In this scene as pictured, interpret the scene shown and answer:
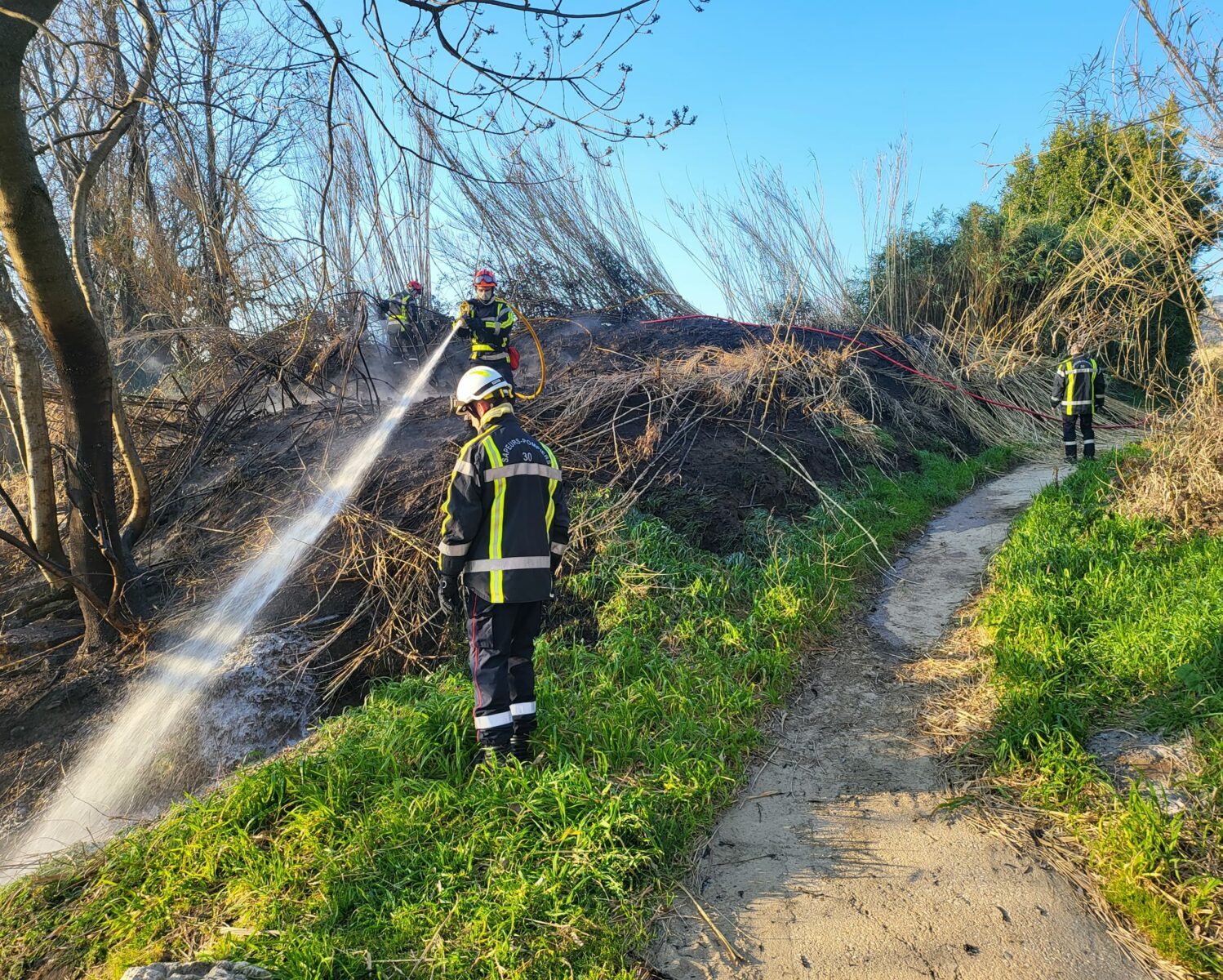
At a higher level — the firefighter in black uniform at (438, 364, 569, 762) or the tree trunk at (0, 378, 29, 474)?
the tree trunk at (0, 378, 29, 474)

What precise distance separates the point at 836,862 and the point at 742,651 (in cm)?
175

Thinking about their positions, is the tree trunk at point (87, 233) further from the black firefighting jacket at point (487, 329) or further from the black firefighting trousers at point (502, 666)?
the black firefighting jacket at point (487, 329)

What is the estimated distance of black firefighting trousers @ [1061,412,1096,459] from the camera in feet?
29.4

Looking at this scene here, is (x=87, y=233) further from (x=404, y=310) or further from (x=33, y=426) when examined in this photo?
(x=404, y=310)

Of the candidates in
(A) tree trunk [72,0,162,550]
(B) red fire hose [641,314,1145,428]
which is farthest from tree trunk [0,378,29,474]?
(B) red fire hose [641,314,1145,428]

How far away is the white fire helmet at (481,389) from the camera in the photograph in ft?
12.1

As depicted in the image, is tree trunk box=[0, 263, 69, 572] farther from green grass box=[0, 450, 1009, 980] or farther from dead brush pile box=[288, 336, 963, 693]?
green grass box=[0, 450, 1009, 980]

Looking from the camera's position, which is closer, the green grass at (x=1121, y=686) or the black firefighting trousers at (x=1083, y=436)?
the green grass at (x=1121, y=686)

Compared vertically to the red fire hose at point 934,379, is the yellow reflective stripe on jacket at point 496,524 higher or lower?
lower

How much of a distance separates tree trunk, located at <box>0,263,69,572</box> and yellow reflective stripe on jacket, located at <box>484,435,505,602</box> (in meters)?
3.61

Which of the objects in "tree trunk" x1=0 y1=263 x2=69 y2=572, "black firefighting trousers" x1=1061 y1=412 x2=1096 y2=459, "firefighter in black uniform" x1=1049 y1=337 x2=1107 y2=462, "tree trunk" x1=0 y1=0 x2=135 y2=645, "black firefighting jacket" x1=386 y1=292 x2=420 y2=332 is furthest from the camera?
"black firefighting jacket" x1=386 y1=292 x2=420 y2=332

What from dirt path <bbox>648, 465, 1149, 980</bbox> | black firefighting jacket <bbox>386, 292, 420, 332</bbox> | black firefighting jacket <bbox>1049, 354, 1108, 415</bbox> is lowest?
dirt path <bbox>648, 465, 1149, 980</bbox>

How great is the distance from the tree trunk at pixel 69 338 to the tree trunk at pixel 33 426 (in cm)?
16

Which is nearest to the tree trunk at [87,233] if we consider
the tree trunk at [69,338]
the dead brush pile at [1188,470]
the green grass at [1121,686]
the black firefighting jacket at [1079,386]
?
the tree trunk at [69,338]
